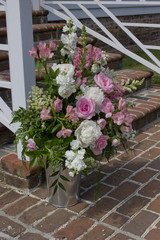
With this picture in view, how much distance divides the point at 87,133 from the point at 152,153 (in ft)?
5.04

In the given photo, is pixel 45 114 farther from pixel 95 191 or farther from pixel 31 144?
pixel 95 191

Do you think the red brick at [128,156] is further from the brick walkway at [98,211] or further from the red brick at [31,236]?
the red brick at [31,236]

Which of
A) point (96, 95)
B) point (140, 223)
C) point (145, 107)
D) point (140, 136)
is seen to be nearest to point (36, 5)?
point (145, 107)

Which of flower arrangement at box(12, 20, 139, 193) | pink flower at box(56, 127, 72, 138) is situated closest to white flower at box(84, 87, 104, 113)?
flower arrangement at box(12, 20, 139, 193)

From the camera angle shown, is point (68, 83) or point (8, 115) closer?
point (68, 83)

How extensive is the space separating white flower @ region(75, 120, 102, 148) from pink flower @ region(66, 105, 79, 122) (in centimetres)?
6

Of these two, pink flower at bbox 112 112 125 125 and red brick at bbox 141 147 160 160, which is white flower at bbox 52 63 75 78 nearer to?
pink flower at bbox 112 112 125 125

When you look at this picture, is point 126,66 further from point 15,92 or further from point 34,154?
point 34,154

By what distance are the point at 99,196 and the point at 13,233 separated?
0.71m

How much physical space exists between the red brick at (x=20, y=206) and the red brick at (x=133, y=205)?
0.64 m

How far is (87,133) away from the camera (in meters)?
2.01

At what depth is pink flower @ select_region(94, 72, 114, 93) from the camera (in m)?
2.14

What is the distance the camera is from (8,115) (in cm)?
269

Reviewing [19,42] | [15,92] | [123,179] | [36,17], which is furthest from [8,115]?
[36,17]
